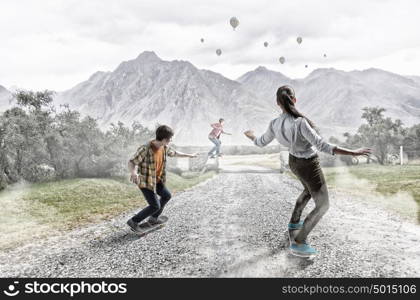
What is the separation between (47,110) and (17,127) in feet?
7.22

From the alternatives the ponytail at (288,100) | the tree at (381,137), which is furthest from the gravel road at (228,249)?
the tree at (381,137)

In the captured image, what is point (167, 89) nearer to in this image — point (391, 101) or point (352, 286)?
point (391, 101)

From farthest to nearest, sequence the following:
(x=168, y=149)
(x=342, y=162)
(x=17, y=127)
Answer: (x=342, y=162), (x=17, y=127), (x=168, y=149)

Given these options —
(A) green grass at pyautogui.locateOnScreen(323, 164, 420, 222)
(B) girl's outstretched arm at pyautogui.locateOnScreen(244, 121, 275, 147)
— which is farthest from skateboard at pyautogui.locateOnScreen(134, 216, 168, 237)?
(A) green grass at pyautogui.locateOnScreen(323, 164, 420, 222)

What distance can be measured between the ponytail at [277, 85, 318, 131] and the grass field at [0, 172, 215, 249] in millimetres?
6612

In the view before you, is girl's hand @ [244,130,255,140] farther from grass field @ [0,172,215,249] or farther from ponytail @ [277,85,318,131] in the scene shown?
grass field @ [0,172,215,249]

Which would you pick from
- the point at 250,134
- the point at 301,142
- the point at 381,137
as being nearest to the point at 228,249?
the point at 250,134

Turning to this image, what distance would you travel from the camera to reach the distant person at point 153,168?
6301mm

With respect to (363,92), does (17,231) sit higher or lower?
lower

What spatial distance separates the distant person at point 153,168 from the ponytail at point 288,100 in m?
2.15

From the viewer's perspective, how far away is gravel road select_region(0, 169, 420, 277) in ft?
17.9

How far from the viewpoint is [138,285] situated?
4.95m

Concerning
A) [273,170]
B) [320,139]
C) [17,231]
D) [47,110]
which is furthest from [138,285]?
[47,110]

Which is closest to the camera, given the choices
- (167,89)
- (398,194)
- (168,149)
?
(168,149)
